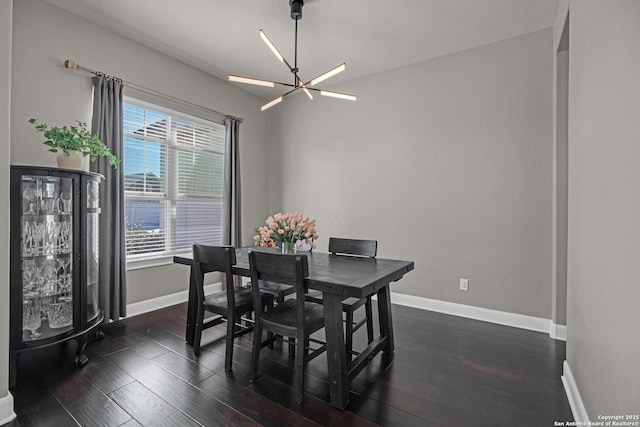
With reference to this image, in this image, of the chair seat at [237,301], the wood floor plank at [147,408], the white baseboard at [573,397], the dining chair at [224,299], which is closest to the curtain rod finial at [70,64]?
the dining chair at [224,299]

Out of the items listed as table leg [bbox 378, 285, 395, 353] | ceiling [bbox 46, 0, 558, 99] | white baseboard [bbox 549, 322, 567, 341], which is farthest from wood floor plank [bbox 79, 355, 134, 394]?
white baseboard [bbox 549, 322, 567, 341]

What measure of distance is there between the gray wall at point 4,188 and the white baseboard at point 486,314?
3512 millimetres

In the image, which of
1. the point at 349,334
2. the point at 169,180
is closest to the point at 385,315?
the point at 349,334

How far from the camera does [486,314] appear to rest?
3.34 metres

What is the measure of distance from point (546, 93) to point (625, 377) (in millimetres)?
2781

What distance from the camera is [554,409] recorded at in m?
A: 1.84

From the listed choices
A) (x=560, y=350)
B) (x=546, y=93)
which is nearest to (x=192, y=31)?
(x=546, y=93)

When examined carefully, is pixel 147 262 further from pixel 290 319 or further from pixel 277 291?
pixel 290 319

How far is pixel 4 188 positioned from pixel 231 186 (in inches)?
108

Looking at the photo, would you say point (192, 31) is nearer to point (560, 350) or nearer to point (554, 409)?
point (554, 409)

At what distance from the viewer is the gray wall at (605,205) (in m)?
1.13

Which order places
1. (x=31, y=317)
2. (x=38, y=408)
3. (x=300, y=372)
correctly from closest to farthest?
(x=38, y=408) → (x=300, y=372) → (x=31, y=317)

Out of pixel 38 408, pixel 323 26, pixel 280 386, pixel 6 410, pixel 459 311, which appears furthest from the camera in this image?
pixel 459 311

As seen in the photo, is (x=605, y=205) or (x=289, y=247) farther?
(x=289, y=247)
